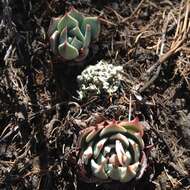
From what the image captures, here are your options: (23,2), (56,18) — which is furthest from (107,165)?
(23,2)

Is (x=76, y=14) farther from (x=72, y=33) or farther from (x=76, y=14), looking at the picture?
(x=72, y=33)

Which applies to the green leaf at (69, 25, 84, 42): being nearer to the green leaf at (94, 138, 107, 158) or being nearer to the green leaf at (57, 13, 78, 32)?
the green leaf at (57, 13, 78, 32)

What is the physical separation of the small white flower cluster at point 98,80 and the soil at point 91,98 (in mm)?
41

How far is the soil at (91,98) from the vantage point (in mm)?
2619

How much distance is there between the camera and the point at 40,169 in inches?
104

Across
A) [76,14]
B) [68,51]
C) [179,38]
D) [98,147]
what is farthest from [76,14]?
[98,147]

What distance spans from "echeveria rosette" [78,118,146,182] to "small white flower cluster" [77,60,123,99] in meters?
0.25

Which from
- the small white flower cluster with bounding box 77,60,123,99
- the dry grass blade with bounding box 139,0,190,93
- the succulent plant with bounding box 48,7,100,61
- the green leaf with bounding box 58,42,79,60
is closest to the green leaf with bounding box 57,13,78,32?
the succulent plant with bounding box 48,7,100,61

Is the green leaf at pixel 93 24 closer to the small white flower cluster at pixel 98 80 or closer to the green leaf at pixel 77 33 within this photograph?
the green leaf at pixel 77 33

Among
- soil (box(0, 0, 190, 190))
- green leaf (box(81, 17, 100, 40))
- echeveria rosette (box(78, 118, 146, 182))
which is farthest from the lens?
green leaf (box(81, 17, 100, 40))

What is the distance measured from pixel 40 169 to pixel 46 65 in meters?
0.56

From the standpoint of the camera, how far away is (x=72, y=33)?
107 inches

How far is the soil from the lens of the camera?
262 centimetres

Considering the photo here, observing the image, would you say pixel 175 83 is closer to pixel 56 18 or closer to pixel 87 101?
pixel 87 101
